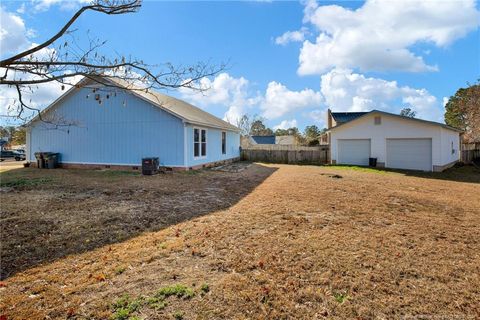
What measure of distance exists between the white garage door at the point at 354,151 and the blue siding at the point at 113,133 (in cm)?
1135

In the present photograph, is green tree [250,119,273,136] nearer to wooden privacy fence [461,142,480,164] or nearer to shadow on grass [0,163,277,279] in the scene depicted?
wooden privacy fence [461,142,480,164]

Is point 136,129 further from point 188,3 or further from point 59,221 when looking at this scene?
point 59,221

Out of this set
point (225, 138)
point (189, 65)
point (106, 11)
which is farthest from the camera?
point (225, 138)

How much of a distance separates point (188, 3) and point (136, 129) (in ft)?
26.8

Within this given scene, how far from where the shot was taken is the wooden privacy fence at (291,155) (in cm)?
2059

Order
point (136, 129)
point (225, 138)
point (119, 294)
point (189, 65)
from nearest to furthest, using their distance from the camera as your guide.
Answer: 1. point (119, 294)
2. point (189, 65)
3. point (136, 129)
4. point (225, 138)

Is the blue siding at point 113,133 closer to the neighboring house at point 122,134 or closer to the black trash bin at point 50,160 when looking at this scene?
the neighboring house at point 122,134

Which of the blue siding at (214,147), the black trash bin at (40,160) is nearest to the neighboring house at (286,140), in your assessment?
the blue siding at (214,147)

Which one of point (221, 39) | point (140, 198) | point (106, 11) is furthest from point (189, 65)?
point (221, 39)

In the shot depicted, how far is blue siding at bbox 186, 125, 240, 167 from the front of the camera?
13.2 meters

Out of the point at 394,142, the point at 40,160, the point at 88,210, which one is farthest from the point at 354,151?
the point at 40,160

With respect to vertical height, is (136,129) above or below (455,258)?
above

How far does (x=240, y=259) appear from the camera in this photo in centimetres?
351

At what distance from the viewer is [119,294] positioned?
2.74 metres
